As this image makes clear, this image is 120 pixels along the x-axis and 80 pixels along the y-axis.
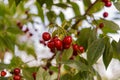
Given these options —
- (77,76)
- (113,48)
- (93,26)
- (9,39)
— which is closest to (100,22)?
(93,26)

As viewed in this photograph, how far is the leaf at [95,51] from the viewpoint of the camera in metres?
1.12

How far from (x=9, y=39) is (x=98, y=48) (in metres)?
0.73

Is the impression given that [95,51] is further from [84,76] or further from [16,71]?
[16,71]

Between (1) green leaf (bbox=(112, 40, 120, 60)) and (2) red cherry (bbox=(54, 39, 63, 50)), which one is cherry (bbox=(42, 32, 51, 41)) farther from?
(1) green leaf (bbox=(112, 40, 120, 60))

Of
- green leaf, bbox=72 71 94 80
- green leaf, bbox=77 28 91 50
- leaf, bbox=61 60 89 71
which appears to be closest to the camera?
leaf, bbox=61 60 89 71

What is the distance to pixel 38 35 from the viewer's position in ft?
7.41

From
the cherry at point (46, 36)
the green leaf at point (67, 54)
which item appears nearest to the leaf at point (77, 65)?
the green leaf at point (67, 54)

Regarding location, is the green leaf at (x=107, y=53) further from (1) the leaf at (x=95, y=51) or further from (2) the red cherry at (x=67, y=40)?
(2) the red cherry at (x=67, y=40)

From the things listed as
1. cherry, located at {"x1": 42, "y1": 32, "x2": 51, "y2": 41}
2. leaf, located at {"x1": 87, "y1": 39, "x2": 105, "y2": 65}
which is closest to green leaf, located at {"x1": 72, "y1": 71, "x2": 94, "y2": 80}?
leaf, located at {"x1": 87, "y1": 39, "x2": 105, "y2": 65}

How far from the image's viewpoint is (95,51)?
1.13m

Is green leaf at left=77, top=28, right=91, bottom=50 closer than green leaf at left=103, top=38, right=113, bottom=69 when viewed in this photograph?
No

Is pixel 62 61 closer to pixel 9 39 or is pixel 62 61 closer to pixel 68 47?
pixel 68 47

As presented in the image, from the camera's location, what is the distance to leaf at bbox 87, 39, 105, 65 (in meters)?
1.12

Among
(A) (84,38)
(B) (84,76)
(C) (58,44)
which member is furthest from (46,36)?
(A) (84,38)
